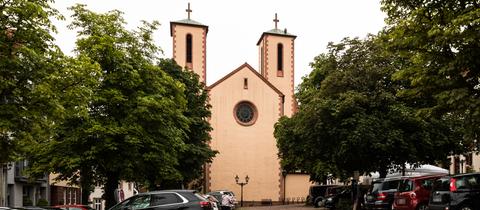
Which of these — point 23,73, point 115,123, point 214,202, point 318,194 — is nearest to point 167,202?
point 23,73

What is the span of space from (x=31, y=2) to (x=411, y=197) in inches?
507

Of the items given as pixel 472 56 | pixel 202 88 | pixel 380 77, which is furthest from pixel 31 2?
pixel 202 88

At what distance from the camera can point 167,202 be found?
1811cm

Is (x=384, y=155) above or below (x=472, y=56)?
below

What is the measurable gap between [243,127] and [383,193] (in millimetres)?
39639

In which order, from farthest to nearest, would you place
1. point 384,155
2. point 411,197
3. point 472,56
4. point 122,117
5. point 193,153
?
1. point 193,153
2. point 384,155
3. point 122,117
4. point 411,197
5. point 472,56

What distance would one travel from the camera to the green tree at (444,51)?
50.9 feet

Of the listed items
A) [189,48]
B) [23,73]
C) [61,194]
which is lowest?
[61,194]

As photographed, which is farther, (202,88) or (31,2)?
(202,88)

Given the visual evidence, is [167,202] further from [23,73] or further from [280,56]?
[280,56]

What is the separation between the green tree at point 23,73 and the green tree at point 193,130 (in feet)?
70.2

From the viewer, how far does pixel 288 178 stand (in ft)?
207

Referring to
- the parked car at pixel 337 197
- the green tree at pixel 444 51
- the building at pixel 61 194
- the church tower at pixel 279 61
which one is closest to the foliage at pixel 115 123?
the green tree at pixel 444 51

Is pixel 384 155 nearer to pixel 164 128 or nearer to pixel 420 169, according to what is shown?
pixel 420 169
